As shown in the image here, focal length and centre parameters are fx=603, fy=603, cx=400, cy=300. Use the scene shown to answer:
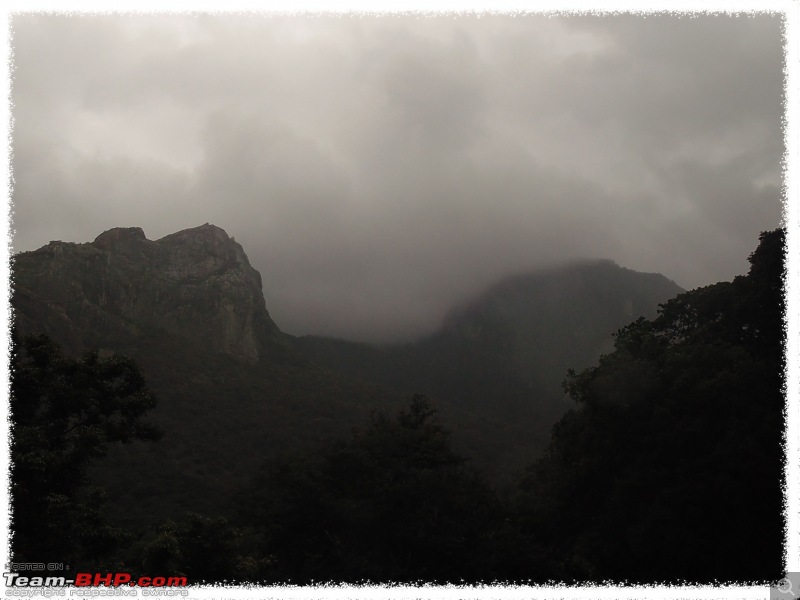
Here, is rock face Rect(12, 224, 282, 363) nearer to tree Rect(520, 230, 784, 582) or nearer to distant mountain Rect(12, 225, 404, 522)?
distant mountain Rect(12, 225, 404, 522)

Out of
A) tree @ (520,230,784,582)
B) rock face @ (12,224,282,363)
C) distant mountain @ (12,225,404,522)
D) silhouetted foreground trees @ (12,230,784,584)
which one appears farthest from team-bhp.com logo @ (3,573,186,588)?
rock face @ (12,224,282,363)

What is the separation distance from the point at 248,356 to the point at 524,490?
62.3 metres

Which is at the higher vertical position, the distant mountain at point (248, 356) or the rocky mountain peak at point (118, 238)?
the rocky mountain peak at point (118, 238)

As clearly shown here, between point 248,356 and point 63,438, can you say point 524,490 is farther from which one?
point 248,356

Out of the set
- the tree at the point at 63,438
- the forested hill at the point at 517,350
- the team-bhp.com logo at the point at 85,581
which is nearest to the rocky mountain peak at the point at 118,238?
the forested hill at the point at 517,350

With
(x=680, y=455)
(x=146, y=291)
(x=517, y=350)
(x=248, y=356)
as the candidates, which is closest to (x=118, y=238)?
(x=146, y=291)

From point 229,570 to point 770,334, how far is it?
21691 millimetres

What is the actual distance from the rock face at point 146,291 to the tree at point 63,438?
1570 inches

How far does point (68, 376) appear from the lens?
16734 mm

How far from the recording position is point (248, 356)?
87.8 metres

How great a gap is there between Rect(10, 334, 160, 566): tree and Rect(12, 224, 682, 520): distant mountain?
62.3 ft

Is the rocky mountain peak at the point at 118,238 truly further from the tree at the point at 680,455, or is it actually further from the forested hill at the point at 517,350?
the tree at the point at 680,455

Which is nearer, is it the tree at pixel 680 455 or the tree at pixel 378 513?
the tree at pixel 680 455

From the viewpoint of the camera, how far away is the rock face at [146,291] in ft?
223
